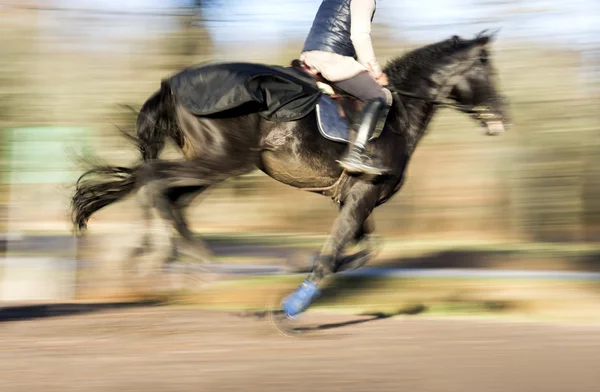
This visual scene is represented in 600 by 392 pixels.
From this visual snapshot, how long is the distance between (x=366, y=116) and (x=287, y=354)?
7.22 feet

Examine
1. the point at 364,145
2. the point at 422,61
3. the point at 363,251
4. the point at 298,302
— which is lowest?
the point at 298,302

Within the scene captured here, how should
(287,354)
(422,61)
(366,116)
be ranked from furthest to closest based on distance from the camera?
1. (422,61)
2. (366,116)
3. (287,354)

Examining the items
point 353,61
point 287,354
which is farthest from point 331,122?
point 287,354

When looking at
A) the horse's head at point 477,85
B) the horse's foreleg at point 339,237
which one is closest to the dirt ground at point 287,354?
the horse's foreleg at point 339,237

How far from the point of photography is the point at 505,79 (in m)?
13.4

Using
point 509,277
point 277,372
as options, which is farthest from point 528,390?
point 509,277

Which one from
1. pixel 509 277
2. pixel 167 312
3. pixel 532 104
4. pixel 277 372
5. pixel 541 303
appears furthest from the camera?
pixel 532 104

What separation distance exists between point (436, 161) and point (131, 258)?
946 centimetres

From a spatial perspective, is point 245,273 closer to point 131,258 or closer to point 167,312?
point 167,312

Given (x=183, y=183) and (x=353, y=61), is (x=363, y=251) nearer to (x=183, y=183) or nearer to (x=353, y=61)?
(x=353, y=61)

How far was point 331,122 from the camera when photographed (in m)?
6.93

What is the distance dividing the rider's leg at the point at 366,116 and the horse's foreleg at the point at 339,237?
0.25 m

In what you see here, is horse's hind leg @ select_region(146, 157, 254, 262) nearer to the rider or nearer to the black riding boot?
the black riding boot

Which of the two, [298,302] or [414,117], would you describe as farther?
[414,117]
